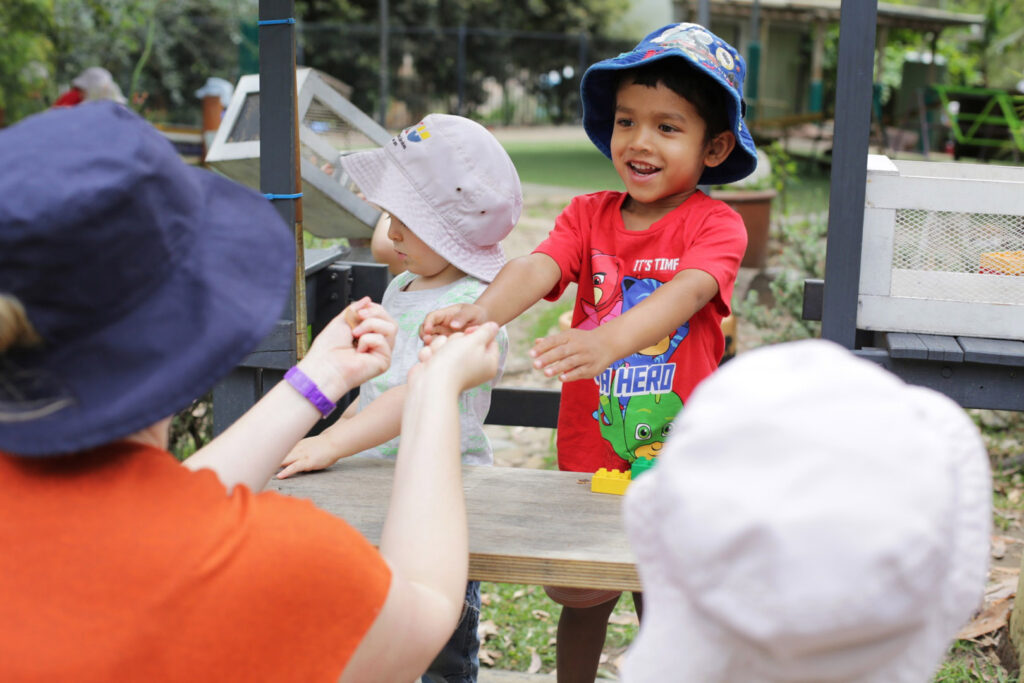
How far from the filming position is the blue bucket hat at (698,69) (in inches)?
76.9

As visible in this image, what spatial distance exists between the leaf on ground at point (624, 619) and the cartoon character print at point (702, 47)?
6.45ft

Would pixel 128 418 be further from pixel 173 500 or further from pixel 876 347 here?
pixel 876 347

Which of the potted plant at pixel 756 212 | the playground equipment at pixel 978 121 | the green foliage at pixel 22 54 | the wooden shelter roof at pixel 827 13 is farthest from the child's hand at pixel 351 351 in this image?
the wooden shelter roof at pixel 827 13

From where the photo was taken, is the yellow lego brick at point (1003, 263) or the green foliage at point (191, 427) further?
the green foliage at point (191, 427)

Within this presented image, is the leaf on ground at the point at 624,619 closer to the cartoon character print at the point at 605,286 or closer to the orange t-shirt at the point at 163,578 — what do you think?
the cartoon character print at the point at 605,286

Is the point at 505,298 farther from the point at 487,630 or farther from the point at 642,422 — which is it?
the point at 487,630

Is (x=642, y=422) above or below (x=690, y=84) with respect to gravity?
below

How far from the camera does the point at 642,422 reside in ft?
6.77

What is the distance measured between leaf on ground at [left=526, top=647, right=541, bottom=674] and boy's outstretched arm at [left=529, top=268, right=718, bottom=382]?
1.60 meters

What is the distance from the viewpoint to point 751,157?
7.04 ft

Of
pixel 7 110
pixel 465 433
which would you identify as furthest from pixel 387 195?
pixel 7 110

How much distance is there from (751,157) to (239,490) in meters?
1.43

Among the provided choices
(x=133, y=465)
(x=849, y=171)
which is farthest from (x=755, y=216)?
(x=133, y=465)

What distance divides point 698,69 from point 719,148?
0.19m
